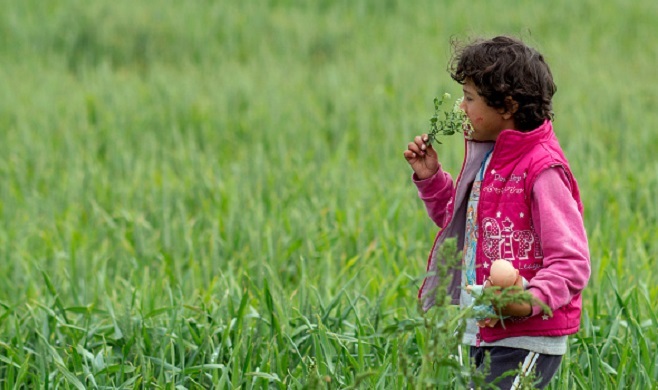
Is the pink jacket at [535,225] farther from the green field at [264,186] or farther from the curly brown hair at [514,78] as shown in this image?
the green field at [264,186]

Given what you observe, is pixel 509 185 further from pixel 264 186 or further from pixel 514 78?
pixel 264 186

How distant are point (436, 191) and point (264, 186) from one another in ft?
8.89

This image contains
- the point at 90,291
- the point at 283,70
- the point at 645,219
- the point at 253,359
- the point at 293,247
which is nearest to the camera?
the point at 253,359

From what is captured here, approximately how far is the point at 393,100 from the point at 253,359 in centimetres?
426

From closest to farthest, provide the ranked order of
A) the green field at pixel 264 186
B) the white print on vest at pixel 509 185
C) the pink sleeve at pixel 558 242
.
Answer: the pink sleeve at pixel 558 242 → the white print on vest at pixel 509 185 → the green field at pixel 264 186

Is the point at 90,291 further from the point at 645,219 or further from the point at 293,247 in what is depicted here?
the point at 645,219

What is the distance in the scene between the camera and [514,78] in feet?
7.07

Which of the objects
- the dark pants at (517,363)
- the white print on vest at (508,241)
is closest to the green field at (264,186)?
the dark pants at (517,363)

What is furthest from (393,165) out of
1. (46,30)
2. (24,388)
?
(46,30)

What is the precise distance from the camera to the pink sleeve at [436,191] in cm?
234

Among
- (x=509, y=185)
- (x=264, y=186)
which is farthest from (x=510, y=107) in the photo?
(x=264, y=186)

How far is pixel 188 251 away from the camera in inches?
162

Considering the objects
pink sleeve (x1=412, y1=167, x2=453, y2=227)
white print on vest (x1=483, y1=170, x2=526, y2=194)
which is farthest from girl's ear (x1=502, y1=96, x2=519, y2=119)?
pink sleeve (x1=412, y1=167, x2=453, y2=227)

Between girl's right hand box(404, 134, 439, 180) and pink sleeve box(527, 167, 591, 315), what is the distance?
0.28 metres
